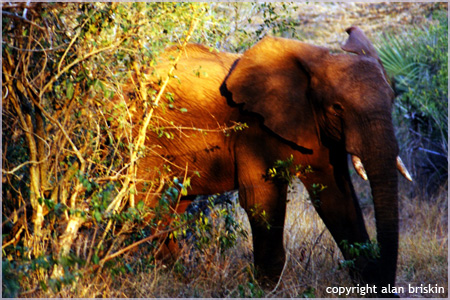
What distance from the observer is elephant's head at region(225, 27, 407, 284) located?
17.9ft

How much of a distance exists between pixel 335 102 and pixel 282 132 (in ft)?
1.73

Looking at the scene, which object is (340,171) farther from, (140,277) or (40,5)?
(40,5)

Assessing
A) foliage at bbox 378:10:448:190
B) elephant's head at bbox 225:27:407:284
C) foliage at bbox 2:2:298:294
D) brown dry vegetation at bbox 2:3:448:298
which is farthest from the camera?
foliage at bbox 378:10:448:190

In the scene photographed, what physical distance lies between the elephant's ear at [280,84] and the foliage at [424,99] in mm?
4207

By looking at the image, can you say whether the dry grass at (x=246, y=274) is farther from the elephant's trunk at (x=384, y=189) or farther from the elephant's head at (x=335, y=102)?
the elephant's head at (x=335, y=102)

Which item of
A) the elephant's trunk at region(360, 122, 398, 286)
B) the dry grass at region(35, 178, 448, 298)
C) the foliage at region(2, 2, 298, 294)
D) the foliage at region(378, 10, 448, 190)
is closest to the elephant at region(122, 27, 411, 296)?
the elephant's trunk at region(360, 122, 398, 286)

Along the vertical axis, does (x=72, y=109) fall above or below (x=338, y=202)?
above

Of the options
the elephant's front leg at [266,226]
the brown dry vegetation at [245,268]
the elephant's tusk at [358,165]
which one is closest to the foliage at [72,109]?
the brown dry vegetation at [245,268]

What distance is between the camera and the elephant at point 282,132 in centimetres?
561

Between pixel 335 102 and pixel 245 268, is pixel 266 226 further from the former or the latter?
pixel 335 102

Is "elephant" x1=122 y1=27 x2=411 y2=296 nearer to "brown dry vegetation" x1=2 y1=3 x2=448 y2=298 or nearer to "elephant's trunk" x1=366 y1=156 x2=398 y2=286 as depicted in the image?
"elephant's trunk" x1=366 y1=156 x2=398 y2=286

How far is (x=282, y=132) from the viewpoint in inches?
231

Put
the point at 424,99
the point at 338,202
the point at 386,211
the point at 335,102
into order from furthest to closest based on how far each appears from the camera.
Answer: the point at 424,99 → the point at 338,202 → the point at 335,102 → the point at 386,211

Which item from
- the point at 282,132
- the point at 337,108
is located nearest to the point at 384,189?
the point at 337,108
